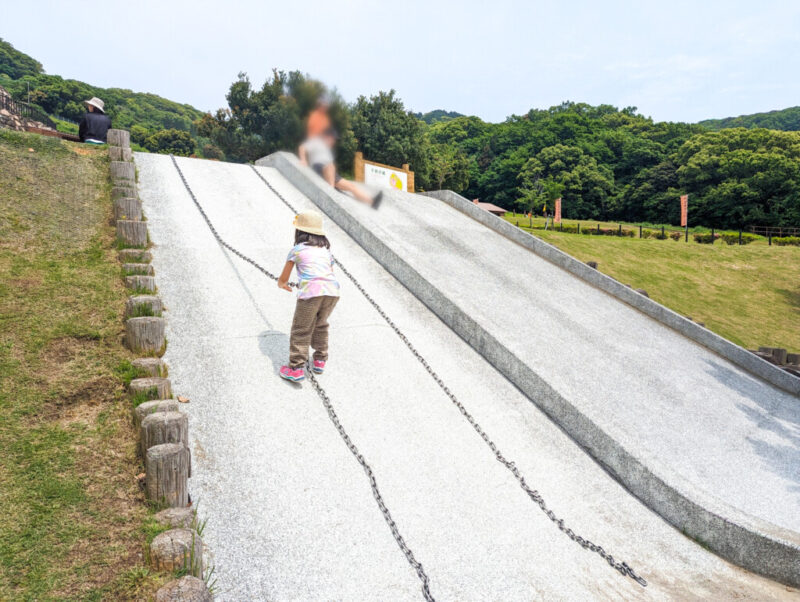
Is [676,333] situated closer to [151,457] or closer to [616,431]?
[616,431]

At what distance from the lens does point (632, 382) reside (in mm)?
6395

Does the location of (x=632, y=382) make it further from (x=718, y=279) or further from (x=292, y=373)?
(x=718, y=279)

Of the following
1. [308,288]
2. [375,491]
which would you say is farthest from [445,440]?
[308,288]

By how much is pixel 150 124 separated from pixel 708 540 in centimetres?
9826

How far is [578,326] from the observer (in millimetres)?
7969

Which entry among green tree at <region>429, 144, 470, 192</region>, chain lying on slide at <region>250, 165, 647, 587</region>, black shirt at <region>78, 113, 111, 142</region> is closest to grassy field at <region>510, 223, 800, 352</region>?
chain lying on slide at <region>250, 165, 647, 587</region>

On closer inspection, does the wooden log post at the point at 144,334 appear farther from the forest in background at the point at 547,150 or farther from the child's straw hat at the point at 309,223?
the forest in background at the point at 547,150

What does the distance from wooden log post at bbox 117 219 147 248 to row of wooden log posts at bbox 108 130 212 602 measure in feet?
1.28

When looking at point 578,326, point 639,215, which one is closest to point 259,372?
point 578,326

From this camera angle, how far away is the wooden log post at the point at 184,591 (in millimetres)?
2226

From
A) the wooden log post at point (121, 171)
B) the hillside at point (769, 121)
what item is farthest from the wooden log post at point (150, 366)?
the hillside at point (769, 121)

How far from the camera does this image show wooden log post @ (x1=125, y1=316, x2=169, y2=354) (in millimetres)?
4398

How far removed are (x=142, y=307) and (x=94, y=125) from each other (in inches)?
290

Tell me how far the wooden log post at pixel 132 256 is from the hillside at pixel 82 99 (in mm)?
70380
